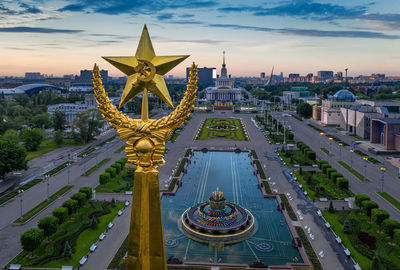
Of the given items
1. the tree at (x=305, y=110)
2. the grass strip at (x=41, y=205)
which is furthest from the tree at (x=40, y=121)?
the tree at (x=305, y=110)

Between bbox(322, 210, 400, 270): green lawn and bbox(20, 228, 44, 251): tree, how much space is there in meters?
24.4

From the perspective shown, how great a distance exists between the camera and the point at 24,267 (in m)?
23.9

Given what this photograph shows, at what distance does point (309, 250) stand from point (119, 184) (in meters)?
24.8

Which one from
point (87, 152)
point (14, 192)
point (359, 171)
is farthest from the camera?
point (87, 152)

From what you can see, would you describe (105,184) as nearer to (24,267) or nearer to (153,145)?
(24,267)

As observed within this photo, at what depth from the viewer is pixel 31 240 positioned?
25.3 meters

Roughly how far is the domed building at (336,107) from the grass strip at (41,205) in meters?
72.8

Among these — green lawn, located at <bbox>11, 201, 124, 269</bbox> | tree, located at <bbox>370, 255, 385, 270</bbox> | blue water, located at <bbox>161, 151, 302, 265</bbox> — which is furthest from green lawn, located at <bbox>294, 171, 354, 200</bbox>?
green lawn, located at <bbox>11, 201, 124, 269</bbox>

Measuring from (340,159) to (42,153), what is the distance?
170ft

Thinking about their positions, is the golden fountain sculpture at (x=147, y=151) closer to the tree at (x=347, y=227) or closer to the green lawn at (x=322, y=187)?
the tree at (x=347, y=227)

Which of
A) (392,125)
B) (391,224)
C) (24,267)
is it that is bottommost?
(24,267)

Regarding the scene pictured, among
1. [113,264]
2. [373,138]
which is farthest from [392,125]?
[113,264]

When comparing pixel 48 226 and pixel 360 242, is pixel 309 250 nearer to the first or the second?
pixel 360 242

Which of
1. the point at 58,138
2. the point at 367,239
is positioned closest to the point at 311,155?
the point at 367,239
